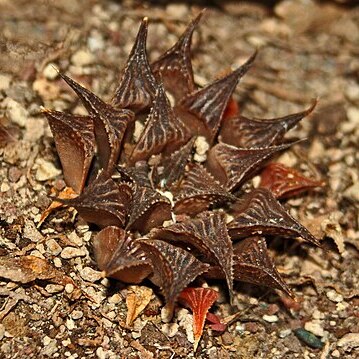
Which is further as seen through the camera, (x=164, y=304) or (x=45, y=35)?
(x=45, y=35)

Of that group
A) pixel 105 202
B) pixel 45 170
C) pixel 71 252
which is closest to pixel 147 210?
pixel 105 202

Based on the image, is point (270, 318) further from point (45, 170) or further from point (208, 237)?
point (45, 170)

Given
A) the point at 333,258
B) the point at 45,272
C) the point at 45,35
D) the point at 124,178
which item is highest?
the point at 45,35

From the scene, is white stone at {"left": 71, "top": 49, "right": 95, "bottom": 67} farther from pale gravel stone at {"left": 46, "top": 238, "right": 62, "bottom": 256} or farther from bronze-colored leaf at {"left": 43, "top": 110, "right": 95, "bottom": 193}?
pale gravel stone at {"left": 46, "top": 238, "right": 62, "bottom": 256}

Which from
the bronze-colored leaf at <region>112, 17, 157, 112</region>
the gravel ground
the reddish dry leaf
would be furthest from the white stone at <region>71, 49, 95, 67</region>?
the reddish dry leaf

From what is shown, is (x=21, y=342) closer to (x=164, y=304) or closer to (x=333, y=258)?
(x=164, y=304)

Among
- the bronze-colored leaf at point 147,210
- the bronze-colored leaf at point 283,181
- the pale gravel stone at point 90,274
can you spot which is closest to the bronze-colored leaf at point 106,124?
the bronze-colored leaf at point 147,210

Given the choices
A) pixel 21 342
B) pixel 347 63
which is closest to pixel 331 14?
pixel 347 63
